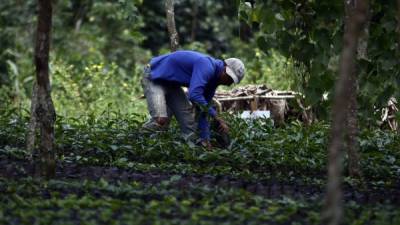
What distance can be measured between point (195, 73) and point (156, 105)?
0.71 m

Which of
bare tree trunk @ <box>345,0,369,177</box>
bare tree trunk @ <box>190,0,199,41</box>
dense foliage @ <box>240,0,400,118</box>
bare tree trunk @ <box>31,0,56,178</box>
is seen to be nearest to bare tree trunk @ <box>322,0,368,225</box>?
bare tree trunk @ <box>31,0,56,178</box>

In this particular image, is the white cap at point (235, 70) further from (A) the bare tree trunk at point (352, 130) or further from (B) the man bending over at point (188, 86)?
(A) the bare tree trunk at point (352, 130)

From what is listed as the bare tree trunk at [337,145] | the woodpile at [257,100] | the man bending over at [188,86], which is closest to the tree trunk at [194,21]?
the woodpile at [257,100]

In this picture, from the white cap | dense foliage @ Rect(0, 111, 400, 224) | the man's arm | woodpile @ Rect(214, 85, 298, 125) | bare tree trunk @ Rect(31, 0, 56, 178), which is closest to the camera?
dense foliage @ Rect(0, 111, 400, 224)

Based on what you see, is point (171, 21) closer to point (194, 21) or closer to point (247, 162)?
point (247, 162)

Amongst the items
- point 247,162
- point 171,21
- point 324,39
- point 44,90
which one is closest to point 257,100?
point 171,21

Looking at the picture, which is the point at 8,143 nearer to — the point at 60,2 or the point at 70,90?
the point at 70,90

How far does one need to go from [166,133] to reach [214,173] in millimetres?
2007

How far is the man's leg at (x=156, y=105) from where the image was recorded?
9789 mm

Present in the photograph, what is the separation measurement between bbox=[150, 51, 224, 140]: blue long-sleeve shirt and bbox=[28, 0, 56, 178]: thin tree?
7.72 ft

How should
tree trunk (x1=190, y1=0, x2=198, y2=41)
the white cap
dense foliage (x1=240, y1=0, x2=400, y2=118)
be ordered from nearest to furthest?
dense foliage (x1=240, y1=0, x2=400, y2=118)
the white cap
tree trunk (x1=190, y1=0, x2=198, y2=41)

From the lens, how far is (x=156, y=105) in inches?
385

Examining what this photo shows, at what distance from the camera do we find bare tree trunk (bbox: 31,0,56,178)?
6879mm

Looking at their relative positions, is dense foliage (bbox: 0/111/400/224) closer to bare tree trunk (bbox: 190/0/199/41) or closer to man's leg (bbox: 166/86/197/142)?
man's leg (bbox: 166/86/197/142)
